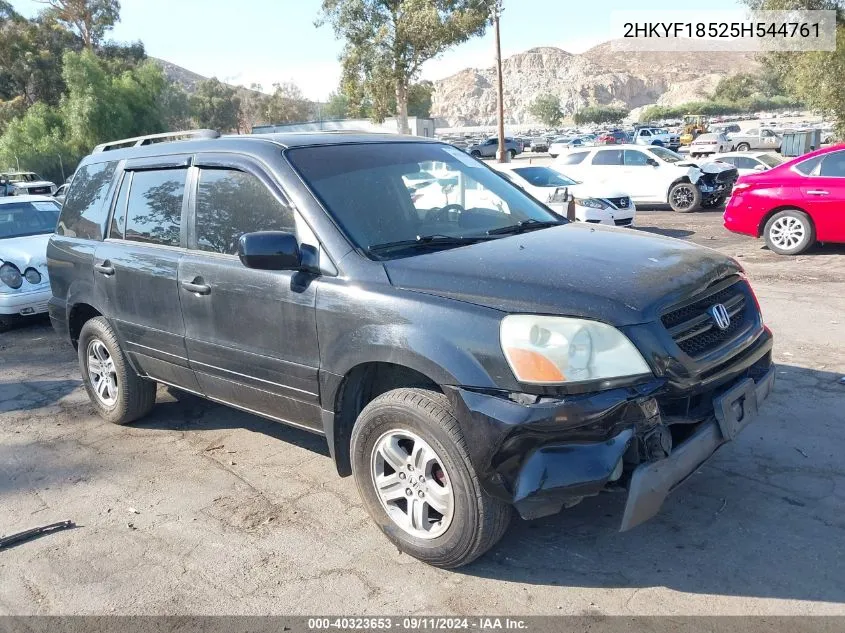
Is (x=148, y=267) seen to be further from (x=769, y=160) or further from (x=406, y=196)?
(x=769, y=160)

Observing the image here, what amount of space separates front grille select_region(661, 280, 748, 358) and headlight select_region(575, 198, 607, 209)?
10.1m

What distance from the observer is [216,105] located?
70625 mm

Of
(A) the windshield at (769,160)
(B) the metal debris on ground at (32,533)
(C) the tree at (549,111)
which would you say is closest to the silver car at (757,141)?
(A) the windshield at (769,160)

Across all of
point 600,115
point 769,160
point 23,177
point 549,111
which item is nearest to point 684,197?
point 769,160

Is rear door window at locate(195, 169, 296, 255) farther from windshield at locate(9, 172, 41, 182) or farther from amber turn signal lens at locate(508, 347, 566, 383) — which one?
windshield at locate(9, 172, 41, 182)

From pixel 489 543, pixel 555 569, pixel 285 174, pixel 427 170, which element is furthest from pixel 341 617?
pixel 427 170

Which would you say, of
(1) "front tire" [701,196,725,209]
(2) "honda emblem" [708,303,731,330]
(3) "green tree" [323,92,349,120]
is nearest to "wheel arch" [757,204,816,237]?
(1) "front tire" [701,196,725,209]

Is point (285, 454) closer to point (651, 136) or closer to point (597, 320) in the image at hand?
point (597, 320)

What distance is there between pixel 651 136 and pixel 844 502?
175ft

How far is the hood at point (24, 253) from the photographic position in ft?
27.4

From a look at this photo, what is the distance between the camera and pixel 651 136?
5306cm

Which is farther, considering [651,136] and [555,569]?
[651,136]

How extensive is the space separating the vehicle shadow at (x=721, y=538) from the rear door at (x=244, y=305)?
1.30m

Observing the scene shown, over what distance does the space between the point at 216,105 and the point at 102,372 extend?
70.8 m
